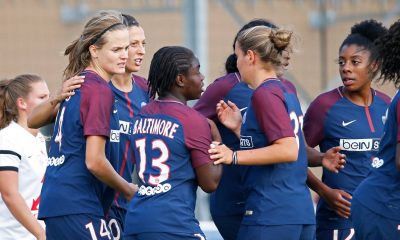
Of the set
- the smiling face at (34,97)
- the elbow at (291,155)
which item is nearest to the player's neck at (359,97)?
the elbow at (291,155)

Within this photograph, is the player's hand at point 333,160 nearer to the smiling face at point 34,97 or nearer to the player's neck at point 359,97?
the player's neck at point 359,97

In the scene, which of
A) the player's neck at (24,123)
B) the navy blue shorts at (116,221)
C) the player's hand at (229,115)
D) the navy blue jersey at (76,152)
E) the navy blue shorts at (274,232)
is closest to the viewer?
the navy blue shorts at (274,232)

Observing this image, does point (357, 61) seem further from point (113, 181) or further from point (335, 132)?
point (113, 181)

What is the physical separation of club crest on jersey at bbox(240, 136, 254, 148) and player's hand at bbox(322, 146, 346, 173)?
2.41 ft

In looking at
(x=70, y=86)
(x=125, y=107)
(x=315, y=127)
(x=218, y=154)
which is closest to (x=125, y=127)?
(x=125, y=107)

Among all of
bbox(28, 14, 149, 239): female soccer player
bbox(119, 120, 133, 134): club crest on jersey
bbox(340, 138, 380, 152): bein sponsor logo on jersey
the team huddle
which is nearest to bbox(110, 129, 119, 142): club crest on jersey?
the team huddle

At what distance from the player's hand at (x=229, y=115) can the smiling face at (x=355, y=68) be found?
0.89 m

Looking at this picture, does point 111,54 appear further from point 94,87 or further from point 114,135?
point 114,135

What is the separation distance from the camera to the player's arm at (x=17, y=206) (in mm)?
6535

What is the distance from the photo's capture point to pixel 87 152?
19.0 ft

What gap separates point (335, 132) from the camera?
6.70 metres

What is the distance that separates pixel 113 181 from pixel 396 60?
5.24 ft

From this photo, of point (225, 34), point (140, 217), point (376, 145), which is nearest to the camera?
point (140, 217)

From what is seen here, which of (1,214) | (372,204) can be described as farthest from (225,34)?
(372,204)
